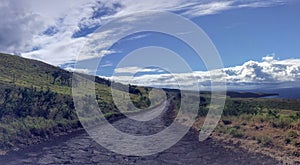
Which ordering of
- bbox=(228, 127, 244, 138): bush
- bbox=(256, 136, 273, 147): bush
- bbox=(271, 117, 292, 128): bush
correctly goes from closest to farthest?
1. bbox=(256, 136, 273, 147): bush
2. bbox=(271, 117, 292, 128): bush
3. bbox=(228, 127, 244, 138): bush

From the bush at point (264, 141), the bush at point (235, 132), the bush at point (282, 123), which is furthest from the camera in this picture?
the bush at point (235, 132)

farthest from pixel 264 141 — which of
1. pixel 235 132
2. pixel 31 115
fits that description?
pixel 31 115

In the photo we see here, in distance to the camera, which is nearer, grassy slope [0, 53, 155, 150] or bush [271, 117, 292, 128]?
bush [271, 117, 292, 128]

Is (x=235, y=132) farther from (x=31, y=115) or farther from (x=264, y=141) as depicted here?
(x=31, y=115)

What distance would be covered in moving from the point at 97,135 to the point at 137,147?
1684 cm

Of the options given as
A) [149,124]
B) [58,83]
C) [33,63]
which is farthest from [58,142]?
[33,63]

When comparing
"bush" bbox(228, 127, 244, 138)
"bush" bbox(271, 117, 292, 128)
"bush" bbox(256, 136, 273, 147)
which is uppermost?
"bush" bbox(271, 117, 292, 128)

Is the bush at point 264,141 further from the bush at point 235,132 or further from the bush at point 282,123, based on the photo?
the bush at point 282,123

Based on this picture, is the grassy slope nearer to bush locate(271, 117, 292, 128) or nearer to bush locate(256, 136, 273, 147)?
bush locate(256, 136, 273, 147)

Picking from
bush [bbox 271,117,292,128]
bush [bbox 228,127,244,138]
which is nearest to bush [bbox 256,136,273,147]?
bush [bbox 228,127,244,138]

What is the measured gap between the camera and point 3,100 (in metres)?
90.2

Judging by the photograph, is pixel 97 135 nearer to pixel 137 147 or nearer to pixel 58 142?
pixel 58 142

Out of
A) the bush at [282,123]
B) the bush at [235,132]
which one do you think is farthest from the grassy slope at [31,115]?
the bush at [282,123]

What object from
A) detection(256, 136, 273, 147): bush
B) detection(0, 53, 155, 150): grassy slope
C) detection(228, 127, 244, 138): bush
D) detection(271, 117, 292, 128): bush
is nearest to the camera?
detection(256, 136, 273, 147): bush
